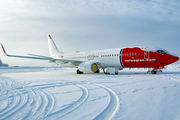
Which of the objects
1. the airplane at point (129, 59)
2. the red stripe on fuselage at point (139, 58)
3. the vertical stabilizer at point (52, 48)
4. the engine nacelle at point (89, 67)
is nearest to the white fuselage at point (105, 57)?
the airplane at point (129, 59)

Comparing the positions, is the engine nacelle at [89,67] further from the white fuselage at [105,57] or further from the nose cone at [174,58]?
the nose cone at [174,58]

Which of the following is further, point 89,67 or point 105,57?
point 105,57

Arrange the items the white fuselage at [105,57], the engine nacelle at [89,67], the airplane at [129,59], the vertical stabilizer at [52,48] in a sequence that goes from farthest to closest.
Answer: the vertical stabilizer at [52,48]
the white fuselage at [105,57]
the engine nacelle at [89,67]
the airplane at [129,59]

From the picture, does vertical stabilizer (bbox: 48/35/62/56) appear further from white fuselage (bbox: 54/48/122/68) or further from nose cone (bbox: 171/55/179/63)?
nose cone (bbox: 171/55/179/63)

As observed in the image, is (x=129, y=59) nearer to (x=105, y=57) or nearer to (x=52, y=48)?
(x=105, y=57)

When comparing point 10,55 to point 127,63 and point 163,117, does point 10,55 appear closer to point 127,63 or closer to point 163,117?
point 127,63

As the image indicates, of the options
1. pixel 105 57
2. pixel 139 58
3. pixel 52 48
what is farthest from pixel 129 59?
pixel 52 48

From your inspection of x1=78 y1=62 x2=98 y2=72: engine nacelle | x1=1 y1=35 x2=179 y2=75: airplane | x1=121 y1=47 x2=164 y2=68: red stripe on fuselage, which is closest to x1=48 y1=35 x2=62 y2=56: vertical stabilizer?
x1=1 y1=35 x2=179 y2=75: airplane

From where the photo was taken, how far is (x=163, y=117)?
9.33 ft

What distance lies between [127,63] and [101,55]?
12.0ft

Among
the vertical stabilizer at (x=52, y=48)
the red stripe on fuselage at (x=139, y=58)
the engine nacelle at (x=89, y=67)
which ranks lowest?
the engine nacelle at (x=89, y=67)

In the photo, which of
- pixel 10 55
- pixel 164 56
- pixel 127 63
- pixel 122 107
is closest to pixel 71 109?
pixel 122 107

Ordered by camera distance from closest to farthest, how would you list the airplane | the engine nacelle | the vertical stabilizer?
1. the airplane
2. the engine nacelle
3. the vertical stabilizer

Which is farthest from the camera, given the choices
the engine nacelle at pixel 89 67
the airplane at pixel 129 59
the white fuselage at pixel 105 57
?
the white fuselage at pixel 105 57
